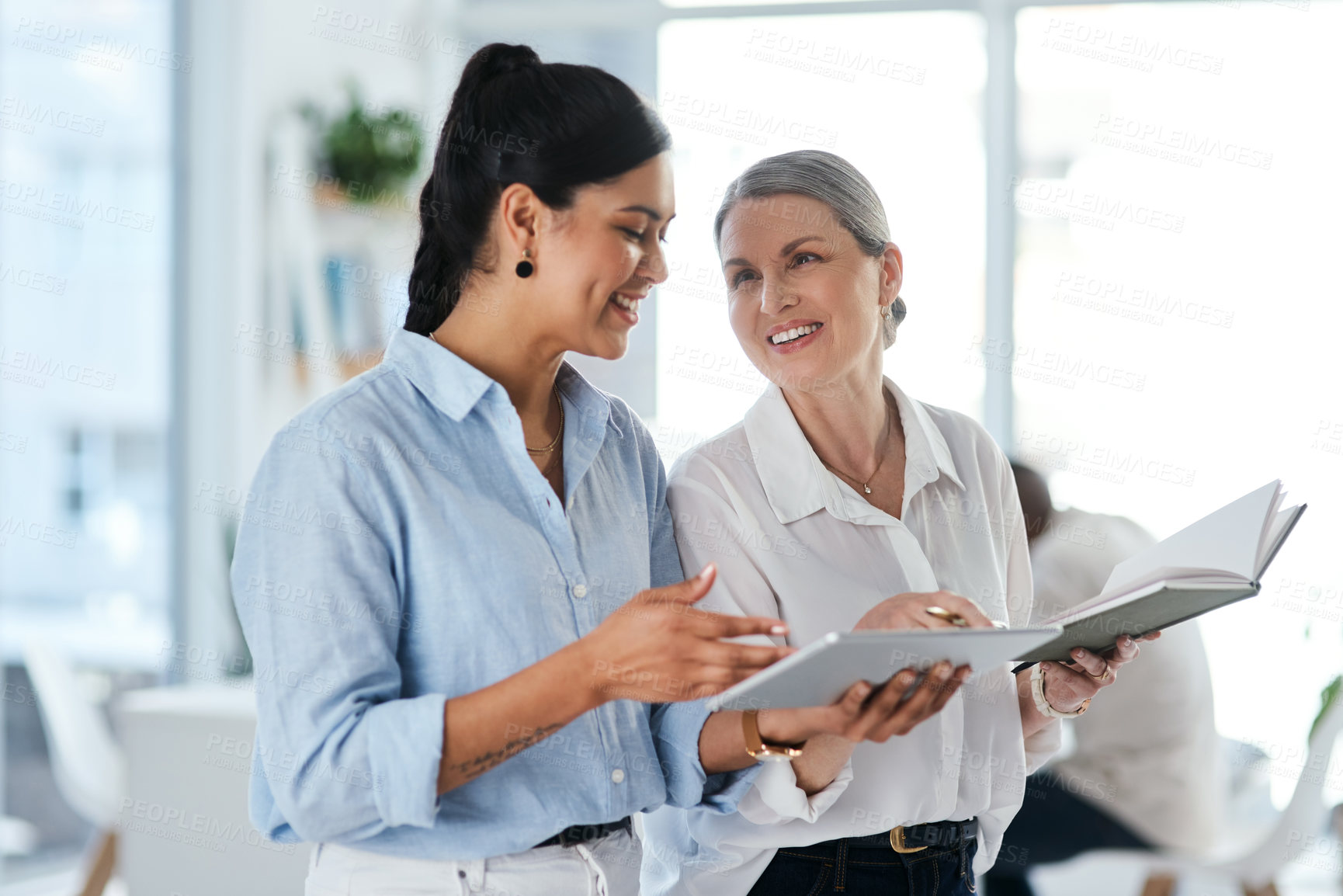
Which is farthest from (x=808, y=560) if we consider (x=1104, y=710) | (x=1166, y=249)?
(x=1166, y=249)

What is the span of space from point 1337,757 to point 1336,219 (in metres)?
1.92

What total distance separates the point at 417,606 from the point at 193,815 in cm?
167

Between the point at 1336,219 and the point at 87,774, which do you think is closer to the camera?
the point at 87,774

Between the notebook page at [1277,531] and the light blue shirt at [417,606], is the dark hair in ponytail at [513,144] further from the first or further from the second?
the notebook page at [1277,531]

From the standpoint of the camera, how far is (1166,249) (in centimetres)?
436

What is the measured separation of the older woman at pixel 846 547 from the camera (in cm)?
137

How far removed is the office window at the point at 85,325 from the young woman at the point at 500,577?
2.61 meters

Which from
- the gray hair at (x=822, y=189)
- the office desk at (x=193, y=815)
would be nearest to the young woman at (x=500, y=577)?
the gray hair at (x=822, y=189)

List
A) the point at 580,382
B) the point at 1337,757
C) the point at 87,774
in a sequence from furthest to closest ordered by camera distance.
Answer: the point at 1337,757, the point at 87,774, the point at 580,382

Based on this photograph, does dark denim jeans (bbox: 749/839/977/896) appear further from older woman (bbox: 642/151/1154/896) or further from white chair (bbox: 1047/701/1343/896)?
white chair (bbox: 1047/701/1343/896)

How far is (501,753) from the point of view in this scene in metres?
1.07

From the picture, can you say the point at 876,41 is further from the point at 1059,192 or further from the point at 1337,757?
the point at 1337,757

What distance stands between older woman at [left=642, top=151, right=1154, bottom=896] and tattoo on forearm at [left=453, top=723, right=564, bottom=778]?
0.37 metres

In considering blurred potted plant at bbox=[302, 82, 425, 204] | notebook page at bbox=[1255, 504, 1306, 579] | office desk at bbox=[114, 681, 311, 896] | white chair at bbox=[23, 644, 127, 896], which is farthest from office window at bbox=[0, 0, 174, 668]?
notebook page at bbox=[1255, 504, 1306, 579]
